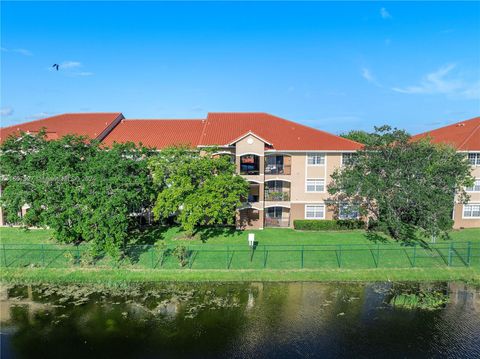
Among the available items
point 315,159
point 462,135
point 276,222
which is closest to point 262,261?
point 276,222

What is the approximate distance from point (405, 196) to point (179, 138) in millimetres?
23596

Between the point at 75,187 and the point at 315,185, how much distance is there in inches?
904

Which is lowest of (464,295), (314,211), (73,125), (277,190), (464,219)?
(464,295)

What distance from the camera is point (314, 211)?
37344mm

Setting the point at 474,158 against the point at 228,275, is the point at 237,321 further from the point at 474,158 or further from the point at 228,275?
the point at 474,158

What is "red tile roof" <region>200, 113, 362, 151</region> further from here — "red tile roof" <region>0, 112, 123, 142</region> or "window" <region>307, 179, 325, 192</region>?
"red tile roof" <region>0, 112, 123, 142</region>

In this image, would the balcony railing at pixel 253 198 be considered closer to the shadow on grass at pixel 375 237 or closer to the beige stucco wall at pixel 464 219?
the shadow on grass at pixel 375 237

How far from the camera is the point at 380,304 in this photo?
858 inches

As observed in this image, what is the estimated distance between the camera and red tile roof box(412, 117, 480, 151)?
35950 millimetres

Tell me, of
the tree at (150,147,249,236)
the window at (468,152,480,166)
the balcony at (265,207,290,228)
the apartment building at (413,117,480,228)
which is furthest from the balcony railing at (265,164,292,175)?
the window at (468,152,480,166)

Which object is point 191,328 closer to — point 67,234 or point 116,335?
point 116,335

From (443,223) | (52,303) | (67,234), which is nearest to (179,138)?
(67,234)

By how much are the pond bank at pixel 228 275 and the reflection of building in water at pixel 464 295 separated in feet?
2.60

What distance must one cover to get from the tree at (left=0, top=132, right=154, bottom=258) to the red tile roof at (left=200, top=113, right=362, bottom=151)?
10.3 m
